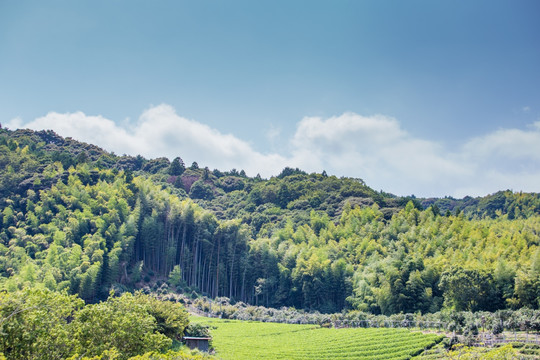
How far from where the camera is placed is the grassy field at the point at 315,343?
3181 cm

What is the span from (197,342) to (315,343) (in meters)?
8.62

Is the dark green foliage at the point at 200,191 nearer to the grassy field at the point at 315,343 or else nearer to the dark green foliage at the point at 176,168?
the dark green foliage at the point at 176,168

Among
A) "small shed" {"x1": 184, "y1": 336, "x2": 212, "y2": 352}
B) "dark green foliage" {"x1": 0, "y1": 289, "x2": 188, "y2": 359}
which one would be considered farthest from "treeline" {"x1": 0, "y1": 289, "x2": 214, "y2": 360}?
"small shed" {"x1": 184, "y1": 336, "x2": 212, "y2": 352}

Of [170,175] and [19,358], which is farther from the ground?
[170,175]

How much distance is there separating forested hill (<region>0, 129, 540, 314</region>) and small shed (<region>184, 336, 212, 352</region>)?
694 inches

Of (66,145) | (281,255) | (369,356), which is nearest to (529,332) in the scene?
(369,356)

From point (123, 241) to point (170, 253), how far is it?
7963 mm

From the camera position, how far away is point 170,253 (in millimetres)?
64375

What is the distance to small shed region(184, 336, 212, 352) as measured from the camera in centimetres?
3188

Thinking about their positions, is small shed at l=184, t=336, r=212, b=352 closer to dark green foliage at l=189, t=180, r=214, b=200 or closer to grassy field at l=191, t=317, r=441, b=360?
grassy field at l=191, t=317, r=441, b=360

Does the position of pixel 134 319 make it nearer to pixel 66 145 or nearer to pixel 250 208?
pixel 250 208

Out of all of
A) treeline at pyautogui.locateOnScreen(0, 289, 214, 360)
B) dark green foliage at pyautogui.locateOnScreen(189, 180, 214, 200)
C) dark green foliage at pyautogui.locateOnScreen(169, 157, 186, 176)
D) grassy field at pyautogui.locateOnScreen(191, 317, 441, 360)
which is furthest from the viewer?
dark green foliage at pyautogui.locateOnScreen(169, 157, 186, 176)

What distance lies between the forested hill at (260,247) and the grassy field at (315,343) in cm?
992

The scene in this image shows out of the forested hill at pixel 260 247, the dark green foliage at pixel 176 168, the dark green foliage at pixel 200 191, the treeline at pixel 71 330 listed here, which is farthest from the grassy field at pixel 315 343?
the dark green foliage at pixel 176 168
